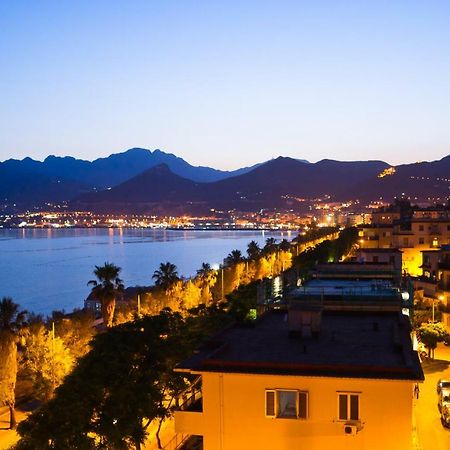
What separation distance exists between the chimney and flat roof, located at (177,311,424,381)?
7.0 inches

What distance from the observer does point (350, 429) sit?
10117mm

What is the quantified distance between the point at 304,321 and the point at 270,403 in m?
2.80

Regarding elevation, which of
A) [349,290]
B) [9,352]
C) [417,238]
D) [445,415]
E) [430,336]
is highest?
[349,290]

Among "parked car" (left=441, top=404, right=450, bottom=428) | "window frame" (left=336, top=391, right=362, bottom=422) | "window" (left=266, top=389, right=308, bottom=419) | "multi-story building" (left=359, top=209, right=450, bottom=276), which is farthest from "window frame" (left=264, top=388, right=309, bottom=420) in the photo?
"multi-story building" (left=359, top=209, right=450, bottom=276)

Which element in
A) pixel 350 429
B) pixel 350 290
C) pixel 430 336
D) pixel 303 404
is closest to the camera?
pixel 350 429

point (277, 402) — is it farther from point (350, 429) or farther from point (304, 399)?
point (350, 429)

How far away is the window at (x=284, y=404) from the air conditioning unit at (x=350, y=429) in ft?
2.19

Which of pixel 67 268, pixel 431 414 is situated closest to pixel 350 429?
pixel 431 414

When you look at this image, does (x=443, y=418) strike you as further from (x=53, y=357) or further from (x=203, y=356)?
(x=53, y=357)

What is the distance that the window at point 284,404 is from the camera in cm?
1037

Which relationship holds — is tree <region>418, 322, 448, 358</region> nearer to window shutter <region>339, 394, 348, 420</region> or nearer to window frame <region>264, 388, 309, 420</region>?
window shutter <region>339, 394, 348, 420</region>

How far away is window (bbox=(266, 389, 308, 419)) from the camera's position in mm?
10367

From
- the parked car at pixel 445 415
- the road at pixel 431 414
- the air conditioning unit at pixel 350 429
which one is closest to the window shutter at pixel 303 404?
the air conditioning unit at pixel 350 429

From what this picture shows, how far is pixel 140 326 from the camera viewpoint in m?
17.7
